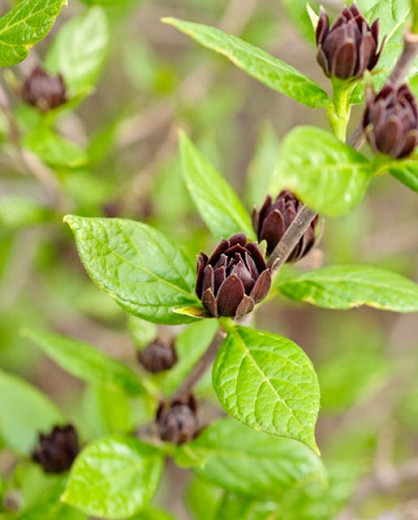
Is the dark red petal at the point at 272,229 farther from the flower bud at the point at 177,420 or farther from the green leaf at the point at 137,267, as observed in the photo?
the flower bud at the point at 177,420

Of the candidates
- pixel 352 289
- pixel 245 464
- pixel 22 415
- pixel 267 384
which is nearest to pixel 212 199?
pixel 352 289

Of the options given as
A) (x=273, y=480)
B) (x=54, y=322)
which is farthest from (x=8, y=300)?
(x=273, y=480)

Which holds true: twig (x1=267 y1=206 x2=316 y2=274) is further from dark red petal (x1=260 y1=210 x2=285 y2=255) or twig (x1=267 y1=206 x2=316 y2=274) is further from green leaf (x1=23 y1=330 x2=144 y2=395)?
green leaf (x1=23 y1=330 x2=144 y2=395)

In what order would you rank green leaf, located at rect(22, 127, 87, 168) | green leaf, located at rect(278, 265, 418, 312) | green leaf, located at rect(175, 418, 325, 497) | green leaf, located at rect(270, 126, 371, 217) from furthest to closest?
green leaf, located at rect(22, 127, 87, 168) < green leaf, located at rect(175, 418, 325, 497) < green leaf, located at rect(278, 265, 418, 312) < green leaf, located at rect(270, 126, 371, 217)

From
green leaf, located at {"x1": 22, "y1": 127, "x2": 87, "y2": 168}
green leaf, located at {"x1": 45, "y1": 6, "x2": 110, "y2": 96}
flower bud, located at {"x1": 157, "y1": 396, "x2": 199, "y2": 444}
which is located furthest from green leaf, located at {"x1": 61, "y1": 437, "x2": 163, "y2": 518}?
green leaf, located at {"x1": 45, "y1": 6, "x2": 110, "y2": 96}

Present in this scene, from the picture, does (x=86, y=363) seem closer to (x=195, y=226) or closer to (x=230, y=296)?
(x=230, y=296)

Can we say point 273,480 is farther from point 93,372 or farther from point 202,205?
point 202,205

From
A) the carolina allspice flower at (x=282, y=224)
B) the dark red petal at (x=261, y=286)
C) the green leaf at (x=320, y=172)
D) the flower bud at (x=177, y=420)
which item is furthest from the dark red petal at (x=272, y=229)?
the flower bud at (x=177, y=420)
